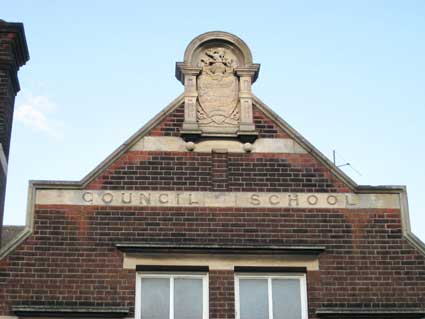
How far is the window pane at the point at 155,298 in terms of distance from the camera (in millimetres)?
14863

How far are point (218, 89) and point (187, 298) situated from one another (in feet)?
14.1

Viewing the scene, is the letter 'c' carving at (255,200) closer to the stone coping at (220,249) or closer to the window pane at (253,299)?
the stone coping at (220,249)

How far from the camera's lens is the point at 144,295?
1502 centimetres

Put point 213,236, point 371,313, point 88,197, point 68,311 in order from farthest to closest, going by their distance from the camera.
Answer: point 88,197, point 213,236, point 371,313, point 68,311

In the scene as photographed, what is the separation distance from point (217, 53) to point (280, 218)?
147 inches

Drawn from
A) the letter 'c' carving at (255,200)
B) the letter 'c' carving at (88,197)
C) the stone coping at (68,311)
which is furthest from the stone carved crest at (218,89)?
the stone coping at (68,311)

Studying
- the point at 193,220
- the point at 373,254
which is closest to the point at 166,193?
the point at 193,220

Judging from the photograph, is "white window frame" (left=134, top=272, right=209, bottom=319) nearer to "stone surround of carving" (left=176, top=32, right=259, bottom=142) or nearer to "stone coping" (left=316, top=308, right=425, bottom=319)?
"stone coping" (left=316, top=308, right=425, bottom=319)

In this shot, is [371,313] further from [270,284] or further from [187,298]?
[187,298]

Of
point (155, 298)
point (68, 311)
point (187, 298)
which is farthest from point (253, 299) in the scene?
point (68, 311)

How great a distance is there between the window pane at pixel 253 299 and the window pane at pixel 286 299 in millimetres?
183

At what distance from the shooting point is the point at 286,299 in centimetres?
1517

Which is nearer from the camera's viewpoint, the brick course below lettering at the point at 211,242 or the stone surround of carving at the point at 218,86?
the brick course below lettering at the point at 211,242

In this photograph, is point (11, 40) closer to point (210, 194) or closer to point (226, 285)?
point (210, 194)
